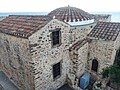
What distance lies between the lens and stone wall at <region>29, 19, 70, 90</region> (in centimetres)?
863

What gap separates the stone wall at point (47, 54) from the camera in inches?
340

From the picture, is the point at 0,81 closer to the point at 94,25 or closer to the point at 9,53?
the point at 9,53

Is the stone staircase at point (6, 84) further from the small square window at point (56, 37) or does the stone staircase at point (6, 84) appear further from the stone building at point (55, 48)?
the small square window at point (56, 37)

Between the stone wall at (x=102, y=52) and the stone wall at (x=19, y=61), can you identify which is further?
the stone wall at (x=102, y=52)

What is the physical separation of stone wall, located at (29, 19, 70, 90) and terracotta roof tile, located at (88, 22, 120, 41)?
3.31 metres

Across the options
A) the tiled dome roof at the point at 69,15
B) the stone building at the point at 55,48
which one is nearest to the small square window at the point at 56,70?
the stone building at the point at 55,48

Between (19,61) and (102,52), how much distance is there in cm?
755

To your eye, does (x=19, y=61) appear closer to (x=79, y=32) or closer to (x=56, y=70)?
(x=56, y=70)

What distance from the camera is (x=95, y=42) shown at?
476 inches

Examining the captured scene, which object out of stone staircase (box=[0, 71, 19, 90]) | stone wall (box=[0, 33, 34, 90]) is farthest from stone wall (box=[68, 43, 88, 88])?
stone staircase (box=[0, 71, 19, 90])

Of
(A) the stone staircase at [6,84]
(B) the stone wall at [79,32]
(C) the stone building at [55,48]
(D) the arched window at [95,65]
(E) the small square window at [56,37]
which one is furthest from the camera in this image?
(D) the arched window at [95,65]

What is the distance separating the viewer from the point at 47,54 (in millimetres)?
9578

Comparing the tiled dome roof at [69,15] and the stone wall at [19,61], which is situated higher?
the tiled dome roof at [69,15]

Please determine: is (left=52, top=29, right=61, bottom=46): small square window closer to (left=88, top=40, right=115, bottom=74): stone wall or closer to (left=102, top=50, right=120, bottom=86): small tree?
(left=88, top=40, right=115, bottom=74): stone wall
